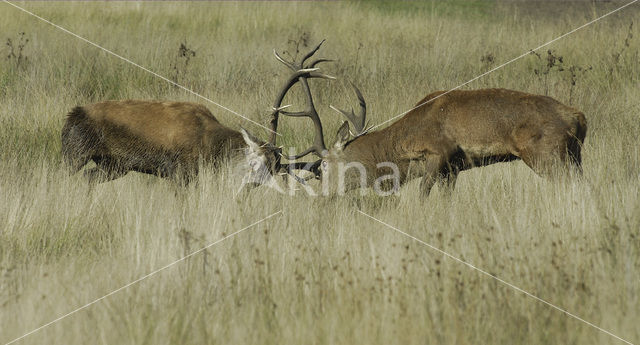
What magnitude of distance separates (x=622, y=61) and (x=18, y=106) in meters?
8.01

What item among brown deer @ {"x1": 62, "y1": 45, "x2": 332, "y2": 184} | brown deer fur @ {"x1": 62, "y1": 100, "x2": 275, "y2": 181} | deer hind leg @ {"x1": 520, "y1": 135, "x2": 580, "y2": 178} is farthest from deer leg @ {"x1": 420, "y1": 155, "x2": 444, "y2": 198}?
brown deer fur @ {"x1": 62, "y1": 100, "x2": 275, "y2": 181}

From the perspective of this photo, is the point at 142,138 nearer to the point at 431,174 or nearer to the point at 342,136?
the point at 342,136

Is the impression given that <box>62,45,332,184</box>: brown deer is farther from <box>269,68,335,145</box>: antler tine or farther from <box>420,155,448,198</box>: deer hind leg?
<box>420,155,448,198</box>: deer hind leg

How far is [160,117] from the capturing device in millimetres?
7723

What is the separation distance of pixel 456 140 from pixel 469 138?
134mm

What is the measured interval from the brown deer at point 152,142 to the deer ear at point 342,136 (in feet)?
1.88

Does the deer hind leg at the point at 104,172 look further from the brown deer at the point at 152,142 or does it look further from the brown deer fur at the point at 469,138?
the brown deer fur at the point at 469,138

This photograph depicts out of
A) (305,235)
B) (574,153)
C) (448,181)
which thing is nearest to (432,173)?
(448,181)

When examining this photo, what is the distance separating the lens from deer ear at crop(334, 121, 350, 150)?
782 cm

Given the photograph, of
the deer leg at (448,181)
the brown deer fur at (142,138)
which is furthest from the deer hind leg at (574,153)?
the brown deer fur at (142,138)

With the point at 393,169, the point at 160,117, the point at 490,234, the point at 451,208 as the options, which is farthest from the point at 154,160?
the point at 490,234

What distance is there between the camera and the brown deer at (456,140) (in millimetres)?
6973

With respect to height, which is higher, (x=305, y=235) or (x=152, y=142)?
(x=152, y=142)

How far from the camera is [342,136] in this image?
7918 millimetres
